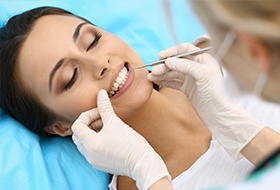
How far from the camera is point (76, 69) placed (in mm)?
1434

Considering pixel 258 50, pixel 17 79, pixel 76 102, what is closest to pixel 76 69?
pixel 76 102

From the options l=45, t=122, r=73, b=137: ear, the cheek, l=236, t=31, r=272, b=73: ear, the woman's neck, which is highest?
l=236, t=31, r=272, b=73: ear

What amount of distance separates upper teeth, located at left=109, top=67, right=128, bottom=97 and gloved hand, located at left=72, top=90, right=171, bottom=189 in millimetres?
57

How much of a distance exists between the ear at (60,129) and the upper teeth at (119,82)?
9.1 inches

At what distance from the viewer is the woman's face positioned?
142 centimetres

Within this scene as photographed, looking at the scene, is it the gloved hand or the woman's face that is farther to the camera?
the woman's face

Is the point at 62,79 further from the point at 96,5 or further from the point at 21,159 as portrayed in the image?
the point at 96,5

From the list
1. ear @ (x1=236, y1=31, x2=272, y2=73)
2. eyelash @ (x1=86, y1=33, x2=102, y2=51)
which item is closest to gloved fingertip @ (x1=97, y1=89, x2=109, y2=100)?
eyelash @ (x1=86, y1=33, x2=102, y2=51)

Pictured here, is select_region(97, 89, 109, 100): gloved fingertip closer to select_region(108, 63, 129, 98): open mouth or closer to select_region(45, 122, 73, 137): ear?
select_region(108, 63, 129, 98): open mouth

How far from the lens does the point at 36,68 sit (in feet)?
4.78

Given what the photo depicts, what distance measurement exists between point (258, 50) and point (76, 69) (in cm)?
86

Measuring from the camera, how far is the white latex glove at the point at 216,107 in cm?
137

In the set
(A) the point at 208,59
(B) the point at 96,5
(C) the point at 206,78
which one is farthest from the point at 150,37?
(C) the point at 206,78

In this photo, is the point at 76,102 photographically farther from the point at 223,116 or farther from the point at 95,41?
the point at 223,116
